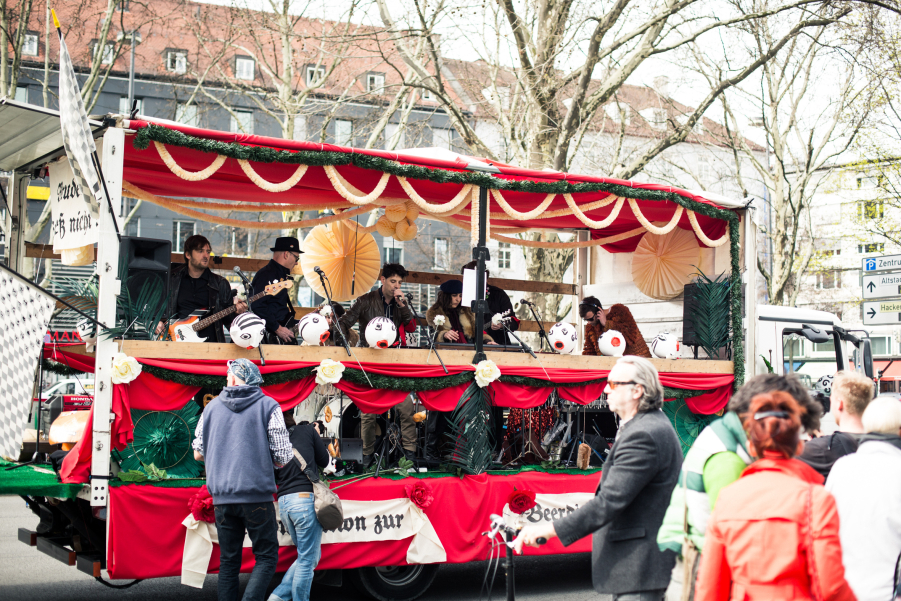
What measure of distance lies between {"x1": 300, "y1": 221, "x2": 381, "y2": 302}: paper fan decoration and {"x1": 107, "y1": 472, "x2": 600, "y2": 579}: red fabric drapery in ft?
11.5

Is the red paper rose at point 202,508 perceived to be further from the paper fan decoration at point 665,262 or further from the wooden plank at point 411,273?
the paper fan decoration at point 665,262

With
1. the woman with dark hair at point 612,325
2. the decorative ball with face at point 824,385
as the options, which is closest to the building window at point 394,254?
the decorative ball with face at point 824,385

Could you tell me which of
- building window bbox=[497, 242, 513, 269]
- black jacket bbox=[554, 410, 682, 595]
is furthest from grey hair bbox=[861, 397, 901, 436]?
building window bbox=[497, 242, 513, 269]

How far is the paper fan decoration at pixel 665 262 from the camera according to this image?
1027cm

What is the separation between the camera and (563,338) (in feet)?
27.9

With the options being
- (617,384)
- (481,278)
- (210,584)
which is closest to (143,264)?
(481,278)

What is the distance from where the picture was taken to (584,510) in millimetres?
3781

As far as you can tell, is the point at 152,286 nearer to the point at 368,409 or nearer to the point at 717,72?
the point at 368,409

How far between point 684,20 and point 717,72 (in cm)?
533

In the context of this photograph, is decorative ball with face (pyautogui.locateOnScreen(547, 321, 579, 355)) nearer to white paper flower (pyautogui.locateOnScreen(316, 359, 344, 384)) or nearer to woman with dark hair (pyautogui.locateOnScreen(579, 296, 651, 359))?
woman with dark hair (pyautogui.locateOnScreen(579, 296, 651, 359))

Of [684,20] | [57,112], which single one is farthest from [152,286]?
[684,20]

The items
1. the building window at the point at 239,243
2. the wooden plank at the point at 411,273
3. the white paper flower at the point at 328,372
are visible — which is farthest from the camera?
the building window at the point at 239,243

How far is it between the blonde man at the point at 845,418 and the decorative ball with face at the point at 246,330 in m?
4.02

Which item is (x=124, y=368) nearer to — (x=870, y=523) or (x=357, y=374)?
(x=357, y=374)
